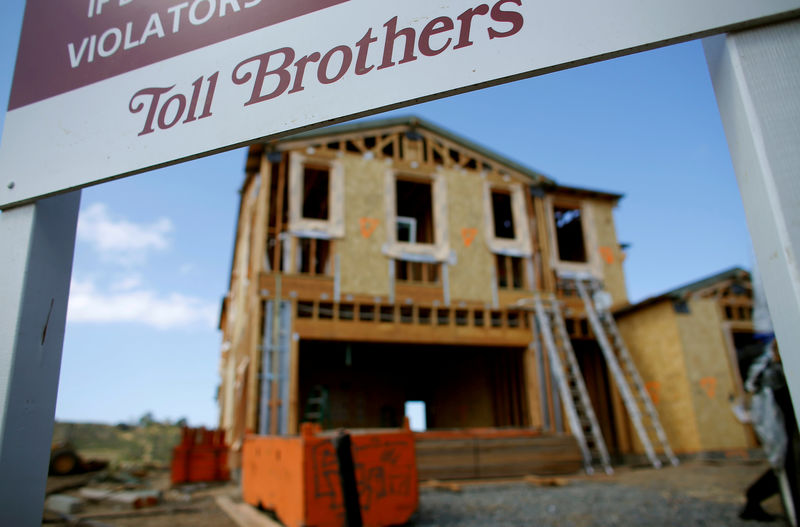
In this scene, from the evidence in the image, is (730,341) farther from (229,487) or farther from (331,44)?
(331,44)

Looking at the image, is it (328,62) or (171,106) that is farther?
(171,106)

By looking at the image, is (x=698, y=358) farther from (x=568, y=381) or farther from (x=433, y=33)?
(x=433, y=33)

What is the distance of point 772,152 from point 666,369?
14475 millimetres

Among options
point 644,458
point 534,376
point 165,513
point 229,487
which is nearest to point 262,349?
point 229,487

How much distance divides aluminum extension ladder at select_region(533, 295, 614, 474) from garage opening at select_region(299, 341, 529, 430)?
5.40 feet

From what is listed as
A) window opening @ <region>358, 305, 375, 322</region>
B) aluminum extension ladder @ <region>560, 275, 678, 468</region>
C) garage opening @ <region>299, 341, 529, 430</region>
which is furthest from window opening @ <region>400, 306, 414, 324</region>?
aluminum extension ladder @ <region>560, 275, 678, 468</region>

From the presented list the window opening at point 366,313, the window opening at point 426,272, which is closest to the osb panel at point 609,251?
the window opening at point 426,272

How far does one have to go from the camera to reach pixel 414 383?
21.7 metres

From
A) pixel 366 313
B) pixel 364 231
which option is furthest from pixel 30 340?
pixel 364 231

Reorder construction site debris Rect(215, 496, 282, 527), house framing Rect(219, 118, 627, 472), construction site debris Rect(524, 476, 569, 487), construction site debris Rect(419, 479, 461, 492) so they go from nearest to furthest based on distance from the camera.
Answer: construction site debris Rect(215, 496, 282, 527) → construction site debris Rect(419, 479, 461, 492) → construction site debris Rect(524, 476, 569, 487) → house framing Rect(219, 118, 627, 472)

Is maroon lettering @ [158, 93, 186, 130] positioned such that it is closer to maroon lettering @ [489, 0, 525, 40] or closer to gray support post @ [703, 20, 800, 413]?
maroon lettering @ [489, 0, 525, 40]

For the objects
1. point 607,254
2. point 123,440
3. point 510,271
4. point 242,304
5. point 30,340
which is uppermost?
point 607,254

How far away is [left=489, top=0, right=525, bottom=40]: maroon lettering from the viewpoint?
216 centimetres

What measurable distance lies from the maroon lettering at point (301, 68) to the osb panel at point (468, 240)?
41.0 feet
